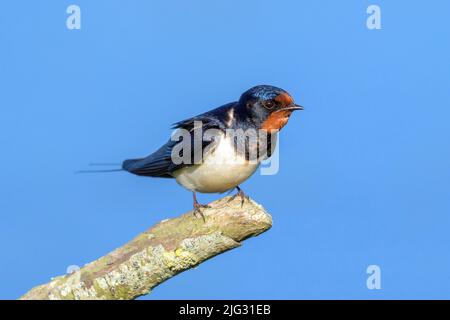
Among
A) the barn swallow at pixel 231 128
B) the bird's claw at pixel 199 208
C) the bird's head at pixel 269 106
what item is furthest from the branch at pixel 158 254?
the bird's head at pixel 269 106

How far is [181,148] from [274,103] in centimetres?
29

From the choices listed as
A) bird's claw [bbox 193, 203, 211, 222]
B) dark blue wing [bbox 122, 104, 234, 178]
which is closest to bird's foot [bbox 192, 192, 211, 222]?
bird's claw [bbox 193, 203, 211, 222]

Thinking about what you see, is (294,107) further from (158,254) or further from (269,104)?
(158,254)

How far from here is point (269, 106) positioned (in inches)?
95.7

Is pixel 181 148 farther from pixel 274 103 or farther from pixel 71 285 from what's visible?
pixel 71 285

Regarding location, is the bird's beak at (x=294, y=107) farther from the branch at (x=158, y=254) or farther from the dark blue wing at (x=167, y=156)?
the branch at (x=158, y=254)

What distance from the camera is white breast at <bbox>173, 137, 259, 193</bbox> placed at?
2.42 m

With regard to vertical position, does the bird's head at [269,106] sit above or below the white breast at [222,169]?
above

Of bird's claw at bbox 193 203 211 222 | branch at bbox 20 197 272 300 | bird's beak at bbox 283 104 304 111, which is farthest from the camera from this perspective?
bird's beak at bbox 283 104 304 111

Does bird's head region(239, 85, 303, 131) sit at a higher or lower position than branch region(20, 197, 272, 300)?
higher

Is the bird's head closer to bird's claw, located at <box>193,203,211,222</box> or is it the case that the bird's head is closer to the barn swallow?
the barn swallow

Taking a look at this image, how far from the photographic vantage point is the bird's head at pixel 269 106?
242 centimetres

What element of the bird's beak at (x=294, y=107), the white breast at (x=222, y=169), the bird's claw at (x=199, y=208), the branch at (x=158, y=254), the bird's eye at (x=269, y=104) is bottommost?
the branch at (x=158, y=254)
